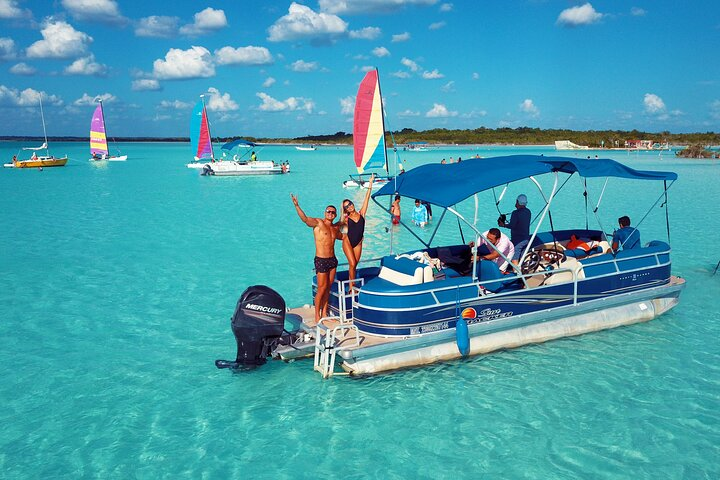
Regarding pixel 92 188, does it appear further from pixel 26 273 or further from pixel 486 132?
pixel 486 132

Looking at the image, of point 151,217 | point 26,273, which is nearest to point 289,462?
point 26,273

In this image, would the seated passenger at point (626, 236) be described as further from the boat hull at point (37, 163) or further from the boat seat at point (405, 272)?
the boat hull at point (37, 163)

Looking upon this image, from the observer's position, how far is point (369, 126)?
29062 millimetres

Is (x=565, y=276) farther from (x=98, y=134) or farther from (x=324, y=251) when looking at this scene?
(x=98, y=134)

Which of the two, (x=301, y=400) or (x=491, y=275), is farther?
(x=491, y=275)

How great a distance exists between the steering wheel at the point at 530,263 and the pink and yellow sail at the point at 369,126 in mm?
19813

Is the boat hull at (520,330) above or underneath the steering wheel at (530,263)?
underneath

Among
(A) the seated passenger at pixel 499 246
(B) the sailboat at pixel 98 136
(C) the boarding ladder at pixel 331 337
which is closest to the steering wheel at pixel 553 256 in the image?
(A) the seated passenger at pixel 499 246

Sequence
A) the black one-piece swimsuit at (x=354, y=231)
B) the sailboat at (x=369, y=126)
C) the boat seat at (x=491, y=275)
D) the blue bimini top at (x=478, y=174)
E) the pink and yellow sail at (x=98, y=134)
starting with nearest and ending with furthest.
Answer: the blue bimini top at (x=478, y=174)
the boat seat at (x=491, y=275)
the black one-piece swimsuit at (x=354, y=231)
the sailboat at (x=369, y=126)
the pink and yellow sail at (x=98, y=134)

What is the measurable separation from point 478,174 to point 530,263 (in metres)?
2.01

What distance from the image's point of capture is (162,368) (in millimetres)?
8656

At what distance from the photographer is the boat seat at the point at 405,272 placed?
8.32m

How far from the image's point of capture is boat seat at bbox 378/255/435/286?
8.32 metres

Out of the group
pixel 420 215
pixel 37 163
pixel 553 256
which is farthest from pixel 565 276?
pixel 37 163
